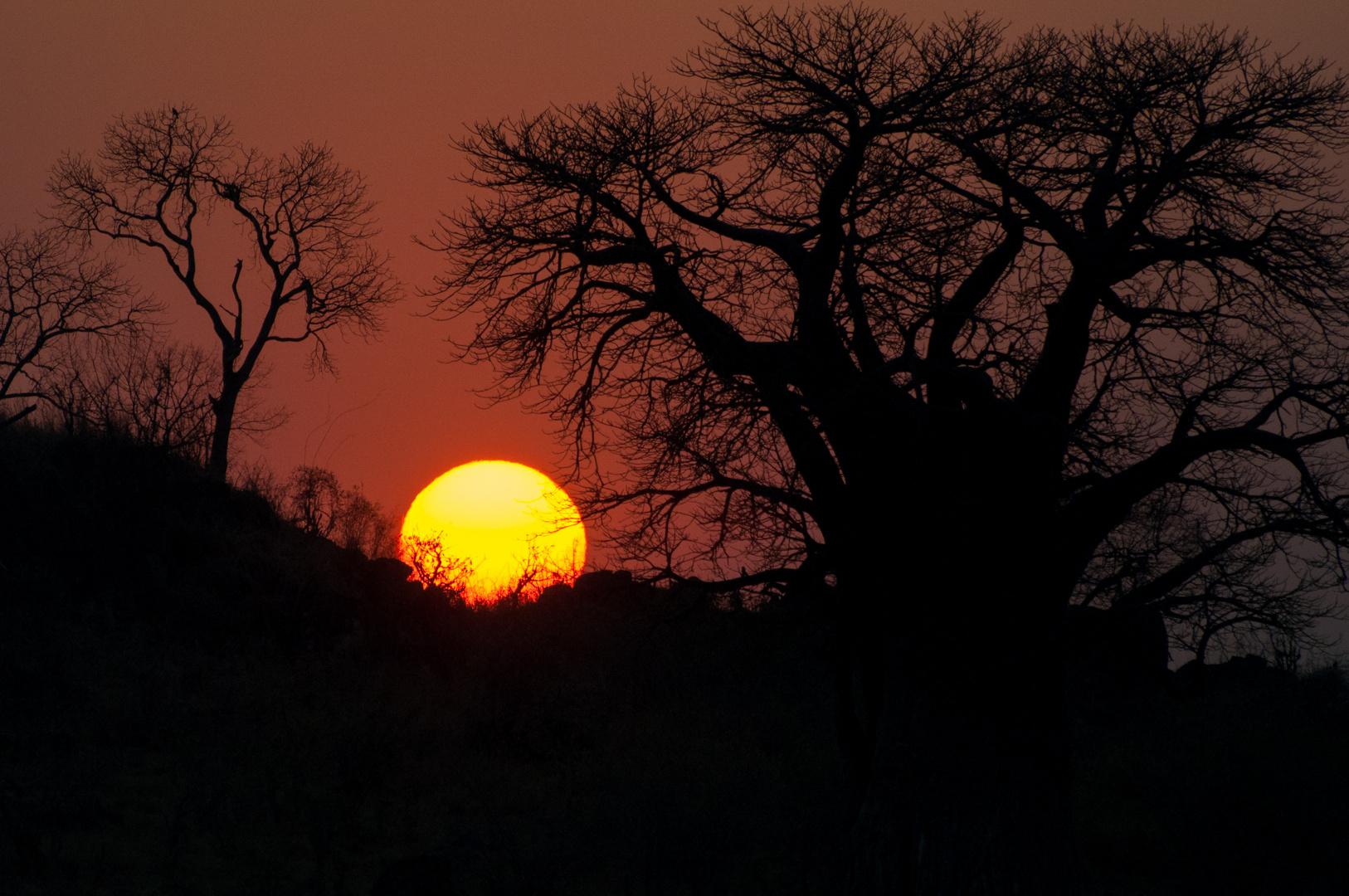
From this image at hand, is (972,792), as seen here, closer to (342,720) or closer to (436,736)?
(436,736)

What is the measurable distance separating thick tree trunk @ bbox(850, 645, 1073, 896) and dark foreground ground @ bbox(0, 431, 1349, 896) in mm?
1209

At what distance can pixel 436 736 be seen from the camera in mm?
14258

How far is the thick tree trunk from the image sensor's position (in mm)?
6934

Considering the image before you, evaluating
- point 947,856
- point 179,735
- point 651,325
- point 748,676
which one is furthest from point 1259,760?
point 179,735

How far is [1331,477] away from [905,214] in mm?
3681

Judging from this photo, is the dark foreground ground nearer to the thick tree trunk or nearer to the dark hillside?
the dark hillside

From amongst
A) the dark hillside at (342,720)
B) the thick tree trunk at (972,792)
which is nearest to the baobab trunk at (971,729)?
the thick tree trunk at (972,792)

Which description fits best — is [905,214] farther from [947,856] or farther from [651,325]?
[947,856]

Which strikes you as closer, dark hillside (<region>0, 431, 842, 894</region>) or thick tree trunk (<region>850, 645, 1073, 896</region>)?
thick tree trunk (<region>850, 645, 1073, 896</region>)

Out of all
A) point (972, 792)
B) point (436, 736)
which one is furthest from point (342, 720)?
point (972, 792)

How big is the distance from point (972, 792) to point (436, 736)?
9.18 meters

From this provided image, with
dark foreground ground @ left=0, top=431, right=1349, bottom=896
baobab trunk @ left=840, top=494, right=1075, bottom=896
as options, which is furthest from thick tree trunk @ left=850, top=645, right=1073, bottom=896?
dark foreground ground @ left=0, top=431, right=1349, bottom=896

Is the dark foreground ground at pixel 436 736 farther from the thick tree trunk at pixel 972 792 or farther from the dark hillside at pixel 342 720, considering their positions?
A: the thick tree trunk at pixel 972 792

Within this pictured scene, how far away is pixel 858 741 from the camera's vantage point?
8211 millimetres
